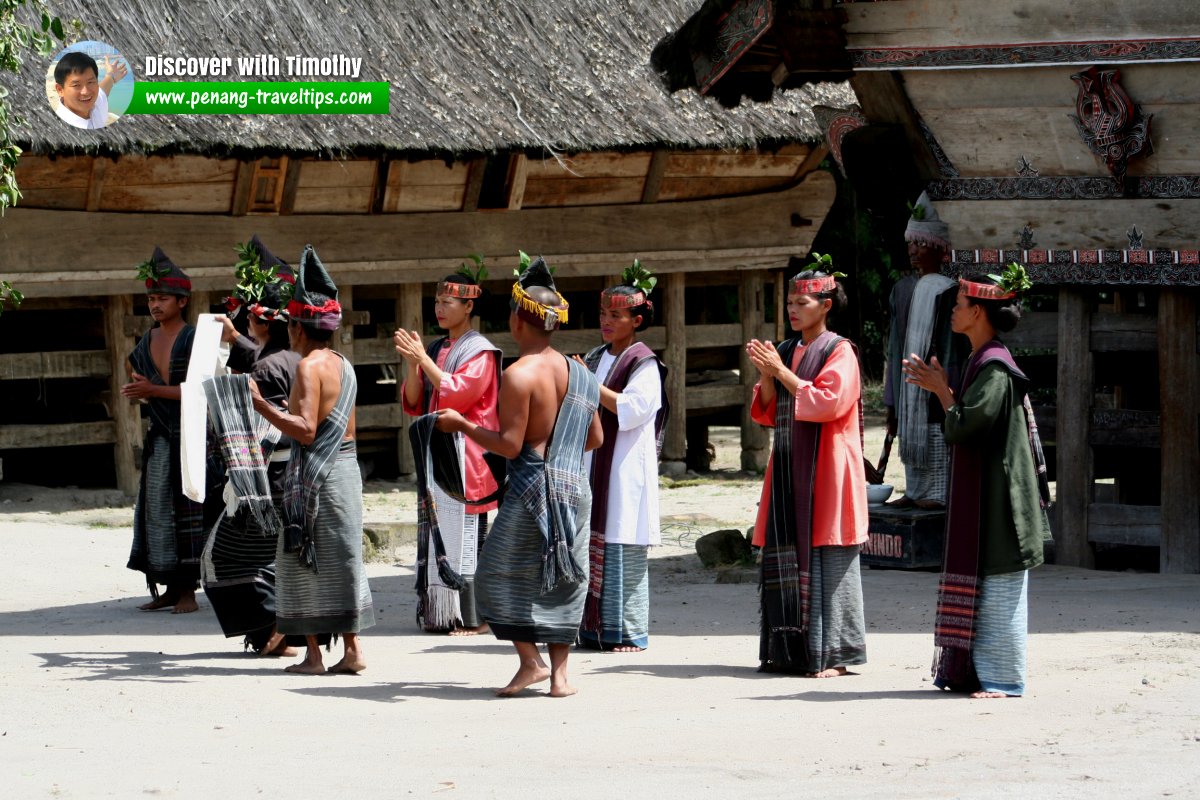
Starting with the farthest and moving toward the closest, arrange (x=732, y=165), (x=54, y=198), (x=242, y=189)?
(x=732, y=165) → (x=242, y=189) → (x=54, y=198)

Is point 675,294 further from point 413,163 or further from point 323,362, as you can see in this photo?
point 323,362

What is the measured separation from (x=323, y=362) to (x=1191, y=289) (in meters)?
4.96

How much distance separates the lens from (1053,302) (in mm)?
23812

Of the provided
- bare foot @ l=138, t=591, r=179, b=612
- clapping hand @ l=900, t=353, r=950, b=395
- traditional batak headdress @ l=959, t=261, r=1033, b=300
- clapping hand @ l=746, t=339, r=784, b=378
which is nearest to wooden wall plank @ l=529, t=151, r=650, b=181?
bare foot @ l=138, t=591, r=179, b=612

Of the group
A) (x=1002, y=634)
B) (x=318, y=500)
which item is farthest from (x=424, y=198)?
(x=1002, y=634)

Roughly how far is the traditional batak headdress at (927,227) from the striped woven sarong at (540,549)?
4235 millimetres

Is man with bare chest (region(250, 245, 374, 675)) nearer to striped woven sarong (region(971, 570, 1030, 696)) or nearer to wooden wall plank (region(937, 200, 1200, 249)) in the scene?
striped woven sarong (region(971, 570, 1030, 696))

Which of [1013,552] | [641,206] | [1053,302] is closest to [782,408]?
[1013,552]

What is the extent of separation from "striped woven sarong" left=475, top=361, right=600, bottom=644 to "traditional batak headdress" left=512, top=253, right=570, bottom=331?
264 millimetres

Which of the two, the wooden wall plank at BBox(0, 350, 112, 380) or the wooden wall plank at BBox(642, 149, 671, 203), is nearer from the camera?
the wooden wall plank at BBox(0, 350, 112, 380)

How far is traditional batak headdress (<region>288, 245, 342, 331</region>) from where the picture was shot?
286 inches

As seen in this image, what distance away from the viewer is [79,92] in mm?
12867

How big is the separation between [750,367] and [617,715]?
10.4m

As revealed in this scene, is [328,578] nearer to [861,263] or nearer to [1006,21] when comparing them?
[1006,21]
